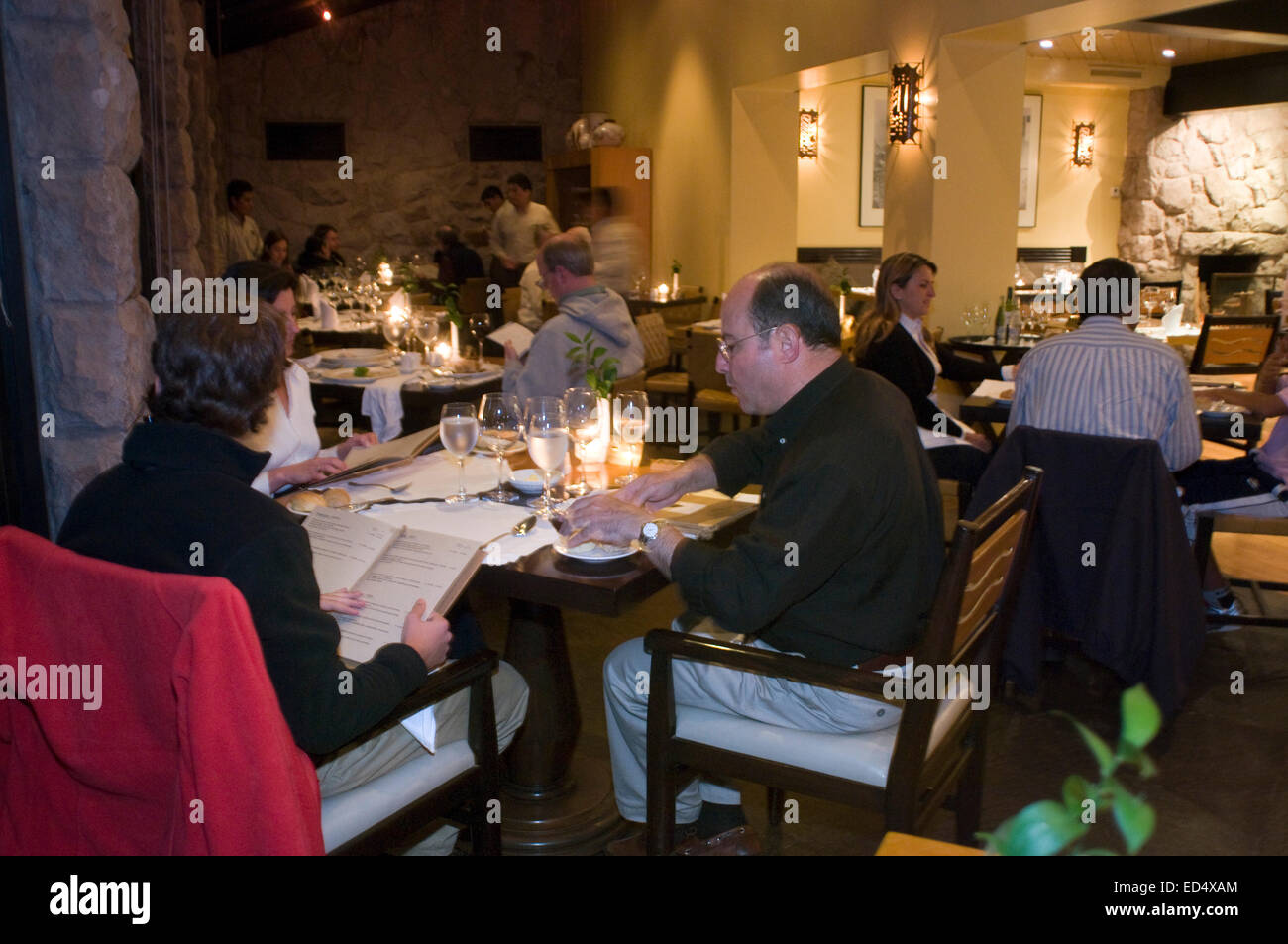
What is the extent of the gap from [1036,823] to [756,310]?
60.9 inches

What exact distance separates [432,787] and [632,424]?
998 mm

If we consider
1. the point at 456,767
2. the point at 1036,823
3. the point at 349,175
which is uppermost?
the point at 349,175

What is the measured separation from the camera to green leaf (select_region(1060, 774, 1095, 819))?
267cm

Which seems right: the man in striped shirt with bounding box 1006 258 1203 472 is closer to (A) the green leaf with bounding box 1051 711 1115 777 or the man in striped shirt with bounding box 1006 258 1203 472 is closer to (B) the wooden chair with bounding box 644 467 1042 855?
(A) the green leaf with bounding box 1051 711 1115 777

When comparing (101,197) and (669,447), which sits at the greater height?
(101,197)

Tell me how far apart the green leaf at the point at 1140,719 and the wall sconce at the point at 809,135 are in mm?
8590

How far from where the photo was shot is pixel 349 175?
11758 mm

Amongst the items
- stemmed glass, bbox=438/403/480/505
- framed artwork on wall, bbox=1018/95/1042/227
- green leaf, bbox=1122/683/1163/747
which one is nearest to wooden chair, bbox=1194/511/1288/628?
green leaf, bbox=1122/683/1163/747

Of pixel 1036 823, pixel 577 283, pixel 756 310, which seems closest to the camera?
pixel 756 310

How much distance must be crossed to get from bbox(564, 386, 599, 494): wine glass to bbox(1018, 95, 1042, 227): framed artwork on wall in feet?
32.7

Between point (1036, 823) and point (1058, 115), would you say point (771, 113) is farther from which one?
point (1036, 823)

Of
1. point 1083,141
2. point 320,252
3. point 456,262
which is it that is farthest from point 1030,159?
point 320,252
